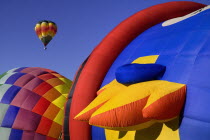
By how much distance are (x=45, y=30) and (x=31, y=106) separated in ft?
28.6

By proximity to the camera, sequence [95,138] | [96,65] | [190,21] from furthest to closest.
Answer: [96,65], [95,138], [190,21]

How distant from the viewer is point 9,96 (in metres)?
9.88

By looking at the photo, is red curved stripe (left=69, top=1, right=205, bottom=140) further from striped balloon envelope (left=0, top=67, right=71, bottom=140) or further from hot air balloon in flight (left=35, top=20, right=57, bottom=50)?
hot air balloon in flight (left=35, top=20, right=57, bottom=50)

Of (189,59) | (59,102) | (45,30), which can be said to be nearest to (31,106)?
(59,102)

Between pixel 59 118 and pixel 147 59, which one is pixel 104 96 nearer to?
pixel 147 59

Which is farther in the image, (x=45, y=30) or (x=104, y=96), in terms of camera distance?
(x=45, y=30)

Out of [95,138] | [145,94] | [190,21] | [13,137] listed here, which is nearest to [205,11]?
[190,21]

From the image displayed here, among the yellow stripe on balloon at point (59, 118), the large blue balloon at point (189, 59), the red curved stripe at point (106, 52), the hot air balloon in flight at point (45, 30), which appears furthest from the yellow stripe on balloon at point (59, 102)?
the hot air balloon in flight at point (45, 30)

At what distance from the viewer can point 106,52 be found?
5352mm

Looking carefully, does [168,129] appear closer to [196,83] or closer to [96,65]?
[196,83]

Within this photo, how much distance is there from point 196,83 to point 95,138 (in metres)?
2.21

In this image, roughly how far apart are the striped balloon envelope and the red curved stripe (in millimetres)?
4353

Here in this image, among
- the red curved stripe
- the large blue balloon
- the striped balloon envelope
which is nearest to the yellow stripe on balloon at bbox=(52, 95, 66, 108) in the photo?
the striped balloon envelope

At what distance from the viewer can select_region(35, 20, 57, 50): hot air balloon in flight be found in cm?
1758
